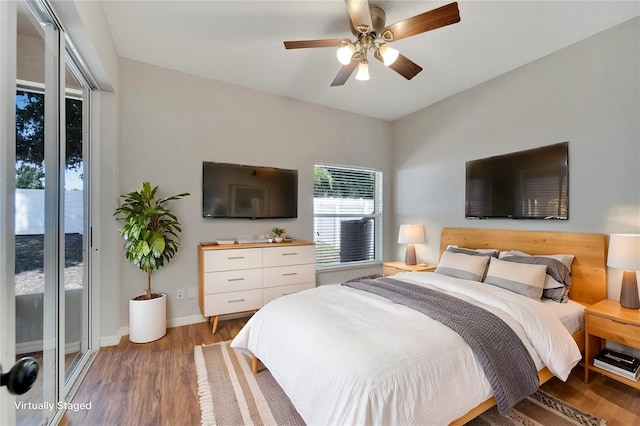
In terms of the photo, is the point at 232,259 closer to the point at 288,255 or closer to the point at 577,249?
the point at 288,255

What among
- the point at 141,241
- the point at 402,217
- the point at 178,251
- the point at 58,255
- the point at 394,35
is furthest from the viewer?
the point at 402,217

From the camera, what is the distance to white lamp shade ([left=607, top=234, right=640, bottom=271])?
199 centimetres

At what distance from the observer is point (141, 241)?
256 cm

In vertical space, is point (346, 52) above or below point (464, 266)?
above

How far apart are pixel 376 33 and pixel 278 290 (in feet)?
8.59

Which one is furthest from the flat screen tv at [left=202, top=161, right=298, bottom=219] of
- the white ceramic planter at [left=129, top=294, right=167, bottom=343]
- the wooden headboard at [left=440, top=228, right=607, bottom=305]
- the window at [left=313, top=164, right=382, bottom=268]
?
the wooden headboard at [left=440, top=228, right=607, bottom=305]

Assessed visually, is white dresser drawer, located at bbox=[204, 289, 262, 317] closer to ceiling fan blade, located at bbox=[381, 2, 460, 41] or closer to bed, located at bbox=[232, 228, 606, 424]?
bed, located at bbox=[232, 228, 606, 424]

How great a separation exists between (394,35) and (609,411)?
2815mm

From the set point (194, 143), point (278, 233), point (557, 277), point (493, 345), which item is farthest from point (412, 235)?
point (194, 143)

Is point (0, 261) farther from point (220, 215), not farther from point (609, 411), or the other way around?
point (609, 411)

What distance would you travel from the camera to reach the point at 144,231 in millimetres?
2590

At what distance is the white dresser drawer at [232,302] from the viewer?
112 inches

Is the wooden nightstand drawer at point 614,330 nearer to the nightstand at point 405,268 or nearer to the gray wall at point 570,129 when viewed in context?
the gray wall at point 570,129

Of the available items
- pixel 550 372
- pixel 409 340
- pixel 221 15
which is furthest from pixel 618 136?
pixel 221 15
